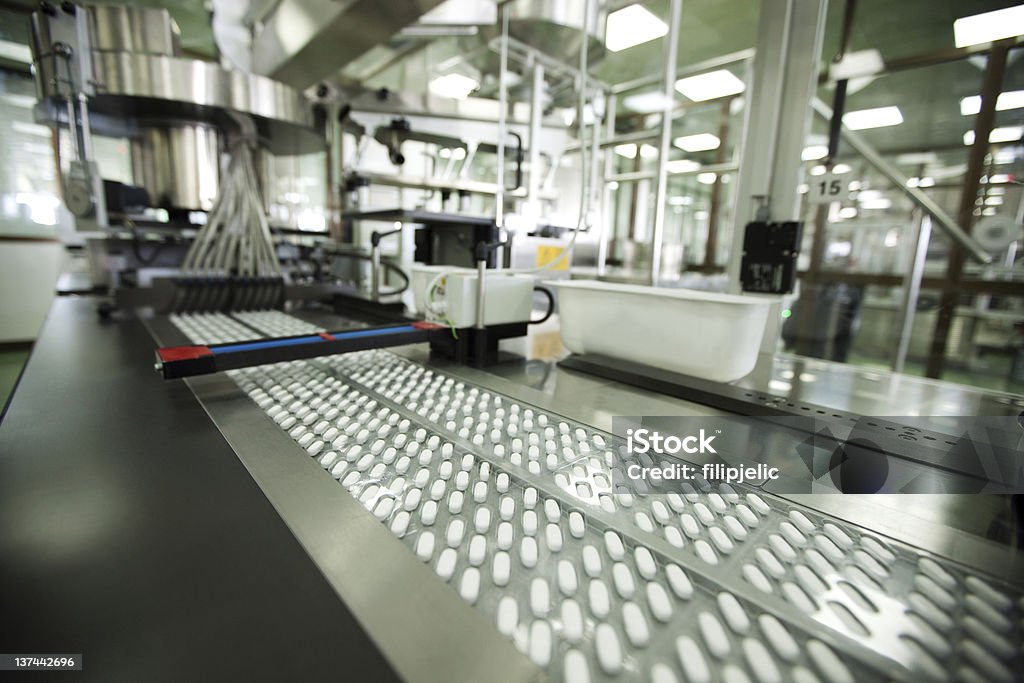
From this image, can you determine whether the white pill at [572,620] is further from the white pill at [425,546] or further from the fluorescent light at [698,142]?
the fluorescent light at [698,142]

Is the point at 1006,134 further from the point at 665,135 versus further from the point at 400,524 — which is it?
the point at 400,524

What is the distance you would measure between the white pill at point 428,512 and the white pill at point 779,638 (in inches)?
10.8

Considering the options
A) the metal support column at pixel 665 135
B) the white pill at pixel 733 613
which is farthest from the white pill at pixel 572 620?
the metal support column at pixel 665 135

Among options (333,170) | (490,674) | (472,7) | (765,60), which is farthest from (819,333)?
(490,674)

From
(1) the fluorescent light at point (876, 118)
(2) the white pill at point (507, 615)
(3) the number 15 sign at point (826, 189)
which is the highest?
(1) the fluorescent light at point (876, 118)

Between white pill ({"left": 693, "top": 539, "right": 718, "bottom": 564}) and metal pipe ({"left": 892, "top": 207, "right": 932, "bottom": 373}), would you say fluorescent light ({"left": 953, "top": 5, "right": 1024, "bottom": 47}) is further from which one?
white pill ({"left": 693, "top": 539, "right": 718, "bottom": 564})

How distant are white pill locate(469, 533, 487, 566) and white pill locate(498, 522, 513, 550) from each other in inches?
0.6

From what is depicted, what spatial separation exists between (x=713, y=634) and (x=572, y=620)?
0.09m

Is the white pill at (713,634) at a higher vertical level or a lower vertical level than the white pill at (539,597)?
higher

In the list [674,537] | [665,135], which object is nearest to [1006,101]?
[665,135]

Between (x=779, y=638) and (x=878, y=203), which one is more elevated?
(x=878, y=203)

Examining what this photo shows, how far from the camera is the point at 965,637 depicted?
0.30m

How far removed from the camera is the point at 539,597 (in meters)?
0.32

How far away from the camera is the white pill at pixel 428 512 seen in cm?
41
